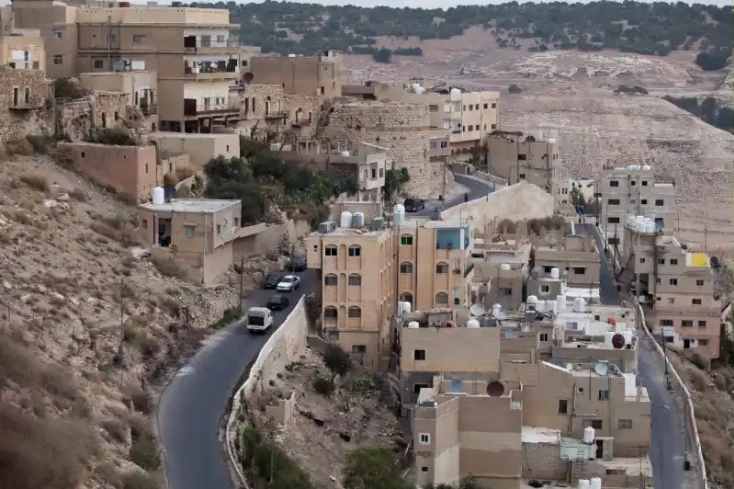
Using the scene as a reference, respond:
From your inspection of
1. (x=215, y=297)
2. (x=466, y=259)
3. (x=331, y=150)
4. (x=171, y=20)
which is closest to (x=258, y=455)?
(x=215, y=297)

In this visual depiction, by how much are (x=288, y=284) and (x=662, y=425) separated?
6939mm

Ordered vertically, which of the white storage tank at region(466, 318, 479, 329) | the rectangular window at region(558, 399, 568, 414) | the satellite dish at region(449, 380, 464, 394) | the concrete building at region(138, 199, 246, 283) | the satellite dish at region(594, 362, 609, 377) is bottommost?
the rectangular window at region(558, 399, 568, 414)

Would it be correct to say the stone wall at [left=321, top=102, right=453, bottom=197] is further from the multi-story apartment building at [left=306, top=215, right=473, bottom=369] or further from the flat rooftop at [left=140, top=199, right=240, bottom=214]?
the flat rooftop at [left=140, top=199, right=240, bottom=214]

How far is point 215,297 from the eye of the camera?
29.3 metres

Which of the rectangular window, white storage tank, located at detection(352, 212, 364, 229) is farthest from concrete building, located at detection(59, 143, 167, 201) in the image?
the rectangular window

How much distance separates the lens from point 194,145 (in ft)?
115

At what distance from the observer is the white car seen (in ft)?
103

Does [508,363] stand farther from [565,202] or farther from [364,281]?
[565,202]

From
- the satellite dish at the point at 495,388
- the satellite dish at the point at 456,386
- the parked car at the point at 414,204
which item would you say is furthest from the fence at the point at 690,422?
the parked car at the point at 414,204

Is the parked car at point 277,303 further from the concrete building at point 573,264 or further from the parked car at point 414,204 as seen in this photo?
the parked car at point 414,204

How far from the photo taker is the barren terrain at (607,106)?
83562mm

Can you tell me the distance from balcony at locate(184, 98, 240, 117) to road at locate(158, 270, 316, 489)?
9.54m

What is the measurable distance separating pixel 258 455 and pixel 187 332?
4.86 meters

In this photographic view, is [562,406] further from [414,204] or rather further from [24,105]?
[414,204]
